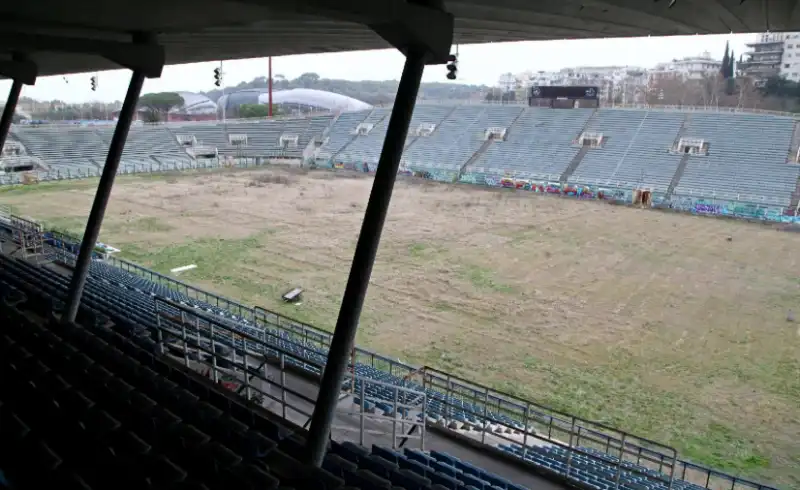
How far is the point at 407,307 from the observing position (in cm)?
1458

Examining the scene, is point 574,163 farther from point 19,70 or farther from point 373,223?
point 373,223

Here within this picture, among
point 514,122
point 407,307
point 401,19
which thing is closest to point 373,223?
point 401,19

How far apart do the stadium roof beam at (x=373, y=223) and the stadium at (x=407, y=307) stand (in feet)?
0.07

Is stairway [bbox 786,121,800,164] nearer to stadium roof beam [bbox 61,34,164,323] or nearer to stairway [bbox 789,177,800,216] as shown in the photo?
stairway [bbox 789,177,800,216]

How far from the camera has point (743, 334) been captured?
13320 mm

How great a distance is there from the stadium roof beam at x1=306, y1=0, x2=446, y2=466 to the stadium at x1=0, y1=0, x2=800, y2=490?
0.07ft

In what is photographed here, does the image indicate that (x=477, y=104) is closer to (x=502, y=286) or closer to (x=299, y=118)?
(x=299, y=118)

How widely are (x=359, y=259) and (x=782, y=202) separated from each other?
99.8ft

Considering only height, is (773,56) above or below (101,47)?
above

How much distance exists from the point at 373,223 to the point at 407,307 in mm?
9949

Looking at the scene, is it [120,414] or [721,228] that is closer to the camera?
[120,414]

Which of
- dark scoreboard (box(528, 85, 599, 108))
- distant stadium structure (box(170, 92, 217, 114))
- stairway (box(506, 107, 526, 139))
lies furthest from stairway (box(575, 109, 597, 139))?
distant stadium structure (box(170, 92, 217, 114))

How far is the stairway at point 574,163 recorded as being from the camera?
35.7 metres

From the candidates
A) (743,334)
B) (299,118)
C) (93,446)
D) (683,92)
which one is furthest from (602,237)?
(683,92)
